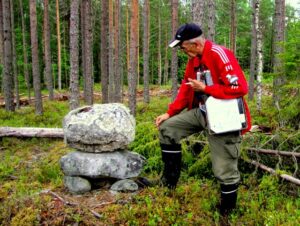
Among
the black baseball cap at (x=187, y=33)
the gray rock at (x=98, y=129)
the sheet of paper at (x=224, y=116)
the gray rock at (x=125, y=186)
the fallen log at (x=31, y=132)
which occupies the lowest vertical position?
the fallen log at (x=31, y=132)

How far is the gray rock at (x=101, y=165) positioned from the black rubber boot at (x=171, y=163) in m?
0.63

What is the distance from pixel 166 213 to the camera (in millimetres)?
4801

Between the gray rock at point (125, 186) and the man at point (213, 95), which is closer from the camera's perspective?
the man at point (213, 95)

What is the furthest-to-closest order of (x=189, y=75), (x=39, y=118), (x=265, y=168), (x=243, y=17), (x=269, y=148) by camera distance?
(x=243, y=17), (x=39, y=118), (x=269, y=148), (x=265, y=168), (x=189, y=75)

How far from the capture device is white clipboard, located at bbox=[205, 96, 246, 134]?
4438mm

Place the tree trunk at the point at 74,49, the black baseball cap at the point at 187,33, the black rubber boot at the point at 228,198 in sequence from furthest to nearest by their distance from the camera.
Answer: the tree trunk at the point at 74,49 → the black rubber boot at the point at 228,198 → the black baseball cap at the point at 187,33

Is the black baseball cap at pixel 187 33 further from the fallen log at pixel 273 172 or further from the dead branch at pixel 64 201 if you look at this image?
the dead branch at pixel 64 201

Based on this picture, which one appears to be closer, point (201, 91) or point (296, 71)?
point (201, 91)

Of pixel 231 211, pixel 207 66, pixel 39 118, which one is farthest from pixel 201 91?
pixel 39 118

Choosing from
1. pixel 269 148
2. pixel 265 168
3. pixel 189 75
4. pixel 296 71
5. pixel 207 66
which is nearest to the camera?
pixel 207 66

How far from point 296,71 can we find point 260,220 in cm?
332

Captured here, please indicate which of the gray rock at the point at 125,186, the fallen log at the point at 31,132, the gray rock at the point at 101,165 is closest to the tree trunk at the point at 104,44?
the fallen log at the point at 31,132

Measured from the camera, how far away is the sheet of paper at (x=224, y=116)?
444 centimetres

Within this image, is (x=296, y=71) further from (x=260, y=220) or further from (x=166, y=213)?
(x=166, y=213)
